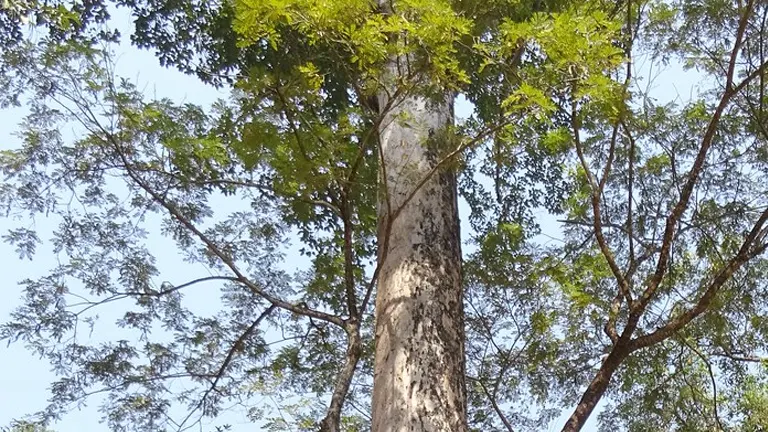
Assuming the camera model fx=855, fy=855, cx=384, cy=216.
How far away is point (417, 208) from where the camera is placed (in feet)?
10.5

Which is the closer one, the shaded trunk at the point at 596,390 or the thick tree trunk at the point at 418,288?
the thick tree trunk at the point at 418,288

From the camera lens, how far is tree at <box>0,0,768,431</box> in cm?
288

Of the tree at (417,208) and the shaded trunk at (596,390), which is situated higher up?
the tree at (417,208)

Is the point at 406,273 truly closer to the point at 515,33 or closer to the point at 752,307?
the point at 515,33

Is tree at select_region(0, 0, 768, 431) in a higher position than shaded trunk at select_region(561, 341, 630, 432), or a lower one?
higher

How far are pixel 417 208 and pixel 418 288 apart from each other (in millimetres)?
355

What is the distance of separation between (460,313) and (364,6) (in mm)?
1132

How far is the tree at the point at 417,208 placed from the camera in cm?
288

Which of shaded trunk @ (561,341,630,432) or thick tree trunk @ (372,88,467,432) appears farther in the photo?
shaded trunk @ (561,341,630,432)

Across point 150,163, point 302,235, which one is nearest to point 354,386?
point 302,235

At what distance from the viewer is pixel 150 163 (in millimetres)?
3752

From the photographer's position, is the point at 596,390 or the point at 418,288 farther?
the point at 596,390

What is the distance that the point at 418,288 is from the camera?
299 centimetres

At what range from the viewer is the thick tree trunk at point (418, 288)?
109 inches
